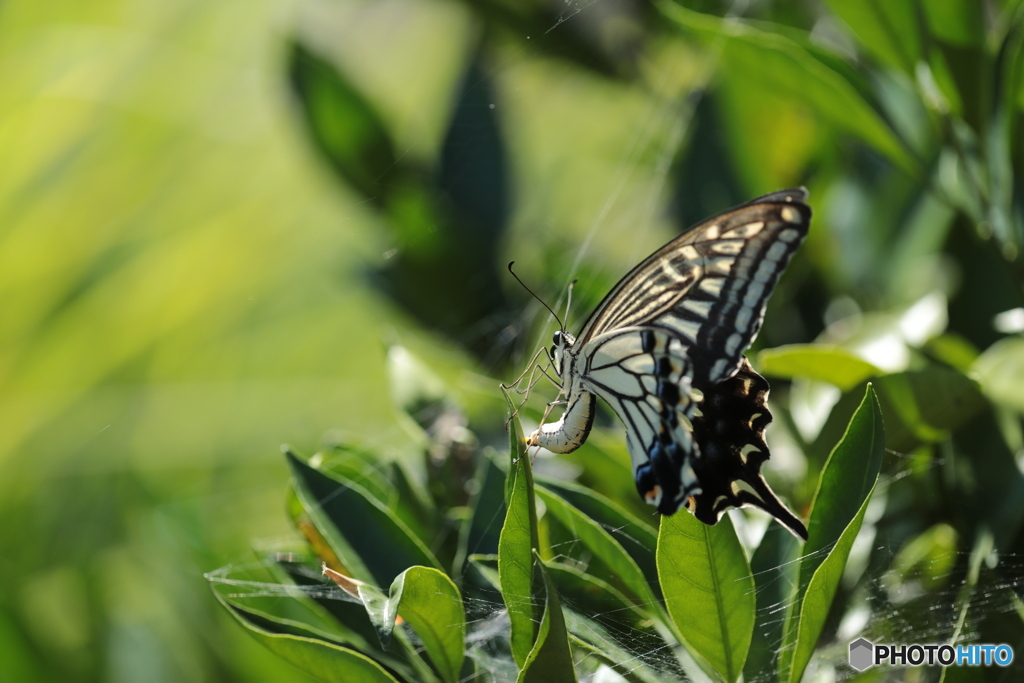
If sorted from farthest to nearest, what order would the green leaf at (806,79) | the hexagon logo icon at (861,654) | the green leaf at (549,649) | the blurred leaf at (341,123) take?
the blurred leaf at (341,123) < the green leaf at (806,79) < the hexagon logo icon at (861,654) < the green leaf at (549,649)

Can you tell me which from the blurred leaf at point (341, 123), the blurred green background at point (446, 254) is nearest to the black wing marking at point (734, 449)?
the blurred green background at point (446, 254)

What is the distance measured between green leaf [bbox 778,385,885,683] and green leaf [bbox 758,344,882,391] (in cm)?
12

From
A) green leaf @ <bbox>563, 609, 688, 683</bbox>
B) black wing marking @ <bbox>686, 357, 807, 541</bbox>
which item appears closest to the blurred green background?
black wing marking @ <bbox>686, 357, 807, 541</bbox>

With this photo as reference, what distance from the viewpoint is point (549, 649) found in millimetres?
374

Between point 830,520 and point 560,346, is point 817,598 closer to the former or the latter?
point 830,520

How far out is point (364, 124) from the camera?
953 millimetres

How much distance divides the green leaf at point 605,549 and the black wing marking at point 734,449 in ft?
0.20

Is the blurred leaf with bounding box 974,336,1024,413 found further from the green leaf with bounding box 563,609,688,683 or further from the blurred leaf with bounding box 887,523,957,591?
the green leaf with bounding box 563,609,688,683

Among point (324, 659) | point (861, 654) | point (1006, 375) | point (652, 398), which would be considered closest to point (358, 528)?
point (324, 659)

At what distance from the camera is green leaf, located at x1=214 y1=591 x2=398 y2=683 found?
396mm

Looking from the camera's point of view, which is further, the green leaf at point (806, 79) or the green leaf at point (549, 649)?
the green leaf at point (806, 79)

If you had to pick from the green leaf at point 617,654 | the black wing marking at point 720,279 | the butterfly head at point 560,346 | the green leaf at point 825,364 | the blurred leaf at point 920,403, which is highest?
the black wing marking at point 720,279

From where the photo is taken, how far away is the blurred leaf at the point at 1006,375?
52 centimetres

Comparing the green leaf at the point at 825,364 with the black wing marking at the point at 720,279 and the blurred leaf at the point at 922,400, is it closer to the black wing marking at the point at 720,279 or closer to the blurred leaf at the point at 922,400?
the blurred leaf at the point at 922,400
